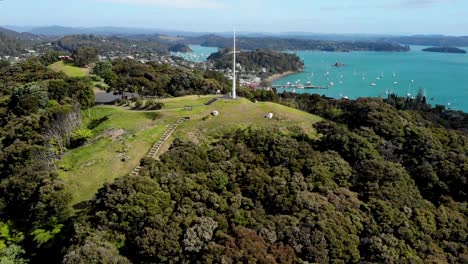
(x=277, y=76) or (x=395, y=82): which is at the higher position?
(x=395, y=82)

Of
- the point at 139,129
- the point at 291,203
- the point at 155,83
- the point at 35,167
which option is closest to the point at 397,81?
the point at 155,83

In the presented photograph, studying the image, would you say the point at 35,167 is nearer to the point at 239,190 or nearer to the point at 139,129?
the point at 139,129

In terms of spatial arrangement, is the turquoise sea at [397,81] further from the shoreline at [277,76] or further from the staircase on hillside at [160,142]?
the staircase on hillside at [160,142]

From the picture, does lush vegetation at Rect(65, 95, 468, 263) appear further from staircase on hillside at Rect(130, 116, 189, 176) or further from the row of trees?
the row of trees

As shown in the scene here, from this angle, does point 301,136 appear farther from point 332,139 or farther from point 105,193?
point 105,193

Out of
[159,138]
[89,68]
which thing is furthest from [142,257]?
[89,68]

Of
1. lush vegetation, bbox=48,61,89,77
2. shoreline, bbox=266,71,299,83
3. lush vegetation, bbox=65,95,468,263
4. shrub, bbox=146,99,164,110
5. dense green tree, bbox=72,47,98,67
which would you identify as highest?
dense green tree, bbox=72,47,98,67

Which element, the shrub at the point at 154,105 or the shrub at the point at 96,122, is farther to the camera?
the shrub at the point at 154,105

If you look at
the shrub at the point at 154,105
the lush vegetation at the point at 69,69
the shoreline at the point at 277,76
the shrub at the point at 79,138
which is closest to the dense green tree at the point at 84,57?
the lush vegetation at the point at 69,69

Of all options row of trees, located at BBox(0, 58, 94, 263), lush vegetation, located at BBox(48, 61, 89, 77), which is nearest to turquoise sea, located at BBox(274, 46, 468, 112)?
lush vegetation, located at BBox(48, 61, 89, 77)

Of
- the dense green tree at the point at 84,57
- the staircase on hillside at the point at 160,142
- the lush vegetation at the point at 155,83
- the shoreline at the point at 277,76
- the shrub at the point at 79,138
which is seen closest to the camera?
the staircase on hillside at the point at 160,142
